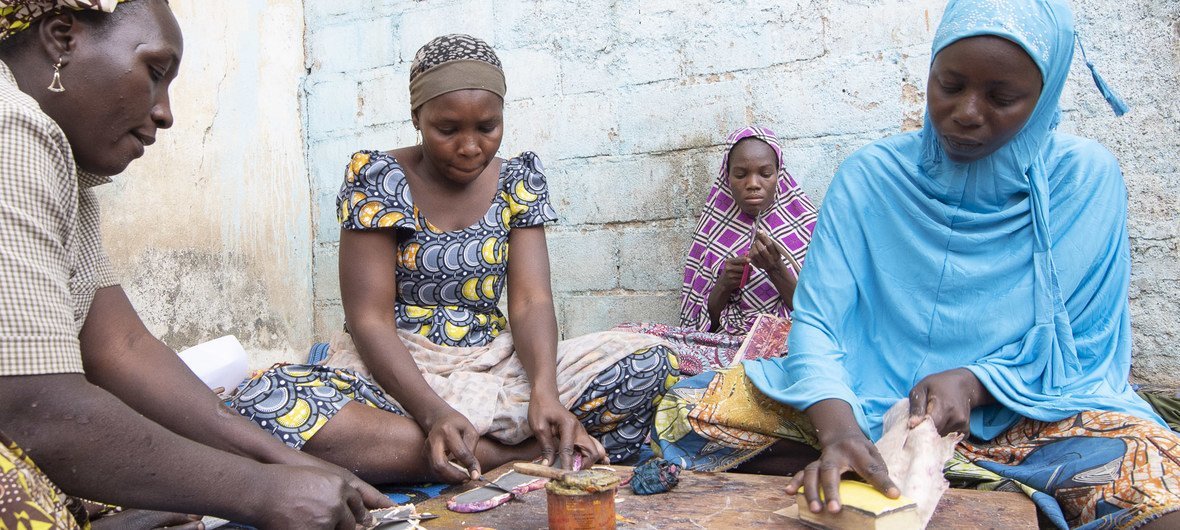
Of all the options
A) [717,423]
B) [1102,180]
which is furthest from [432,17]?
[1102,180]

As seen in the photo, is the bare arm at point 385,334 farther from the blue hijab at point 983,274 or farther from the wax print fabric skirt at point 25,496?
the wax print fabric skirt at point 25,496

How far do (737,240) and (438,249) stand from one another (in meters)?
1.55

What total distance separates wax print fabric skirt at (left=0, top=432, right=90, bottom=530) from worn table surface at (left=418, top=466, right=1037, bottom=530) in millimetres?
817

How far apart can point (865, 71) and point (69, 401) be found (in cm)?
339

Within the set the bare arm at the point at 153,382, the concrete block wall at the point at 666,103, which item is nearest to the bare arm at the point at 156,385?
the bare arm at the point at 153,382

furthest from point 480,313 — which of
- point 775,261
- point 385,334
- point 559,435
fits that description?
point 775,261

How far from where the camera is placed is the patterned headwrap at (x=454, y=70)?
2.98 metres

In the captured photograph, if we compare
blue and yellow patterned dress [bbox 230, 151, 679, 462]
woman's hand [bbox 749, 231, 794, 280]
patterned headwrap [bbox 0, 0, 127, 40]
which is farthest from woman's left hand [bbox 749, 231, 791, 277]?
patterned headwrap [bbox 0, 0, 127, 40]

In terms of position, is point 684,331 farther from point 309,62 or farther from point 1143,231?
point 309,62

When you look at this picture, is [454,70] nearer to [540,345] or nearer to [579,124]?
[540,345]

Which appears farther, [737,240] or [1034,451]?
[737,240]

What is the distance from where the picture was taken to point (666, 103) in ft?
14.3

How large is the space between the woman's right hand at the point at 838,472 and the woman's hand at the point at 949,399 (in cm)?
20

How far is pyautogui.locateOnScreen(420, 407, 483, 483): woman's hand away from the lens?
2510 millimetres
